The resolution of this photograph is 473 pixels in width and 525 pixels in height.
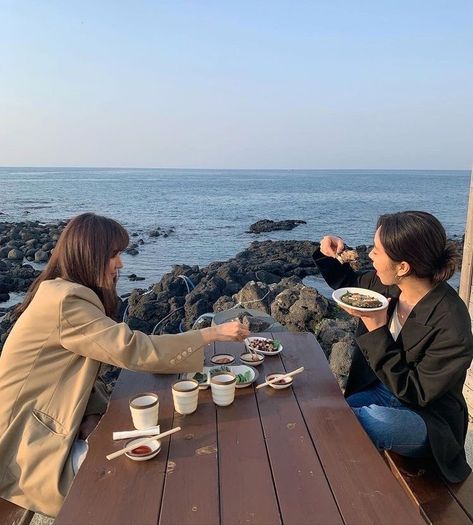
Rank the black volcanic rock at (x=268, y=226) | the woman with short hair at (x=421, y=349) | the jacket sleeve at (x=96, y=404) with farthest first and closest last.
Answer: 1. the black volcanic rock at (x=268, y=226)
2. the jacket sleeve at (x=96, y=404)
3. the woman with short hair at (x=421, y=349)

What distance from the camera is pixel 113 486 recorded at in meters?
1.65

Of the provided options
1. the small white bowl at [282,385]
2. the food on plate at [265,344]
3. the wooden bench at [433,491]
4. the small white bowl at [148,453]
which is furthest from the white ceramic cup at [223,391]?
the wooden bench at [433,491]

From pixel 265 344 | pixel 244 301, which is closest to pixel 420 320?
Answer: pixel 265 344

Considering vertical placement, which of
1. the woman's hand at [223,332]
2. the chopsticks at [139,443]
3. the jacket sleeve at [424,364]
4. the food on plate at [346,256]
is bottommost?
the chopsticks at [139,443]

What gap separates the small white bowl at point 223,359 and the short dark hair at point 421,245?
1.12 metres

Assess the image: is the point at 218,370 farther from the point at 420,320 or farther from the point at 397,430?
the point at 420,320

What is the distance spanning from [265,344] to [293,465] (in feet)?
4.20

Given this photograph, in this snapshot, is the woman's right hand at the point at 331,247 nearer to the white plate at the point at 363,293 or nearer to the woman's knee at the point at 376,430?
the white plate at the point at 363,293

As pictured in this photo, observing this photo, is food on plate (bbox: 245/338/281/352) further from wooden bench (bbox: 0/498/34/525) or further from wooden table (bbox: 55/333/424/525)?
wooden bench (bbox: 0/498/34/525)

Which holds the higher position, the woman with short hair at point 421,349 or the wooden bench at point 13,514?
the woman with short hair at point 421,349

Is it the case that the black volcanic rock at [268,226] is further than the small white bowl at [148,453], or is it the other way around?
the black volcanic rock at [268,226]

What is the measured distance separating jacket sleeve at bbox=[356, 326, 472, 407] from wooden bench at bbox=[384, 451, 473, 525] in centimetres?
37

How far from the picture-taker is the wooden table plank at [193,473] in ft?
4.93

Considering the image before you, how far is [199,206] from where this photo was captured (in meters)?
43.2
